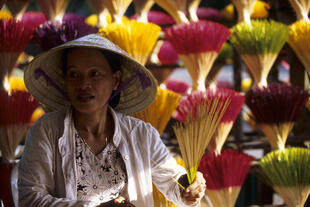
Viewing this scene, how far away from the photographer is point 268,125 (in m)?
1.80

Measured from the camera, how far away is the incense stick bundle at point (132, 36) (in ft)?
5.33

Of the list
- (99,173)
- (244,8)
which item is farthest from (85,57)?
(244,8)

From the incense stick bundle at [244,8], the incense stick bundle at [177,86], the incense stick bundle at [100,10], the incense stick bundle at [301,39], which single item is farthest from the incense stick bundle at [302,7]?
the incense stick bundle at [177,86]

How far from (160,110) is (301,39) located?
685 millimetres

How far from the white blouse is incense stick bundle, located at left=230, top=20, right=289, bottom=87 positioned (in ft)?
2.64

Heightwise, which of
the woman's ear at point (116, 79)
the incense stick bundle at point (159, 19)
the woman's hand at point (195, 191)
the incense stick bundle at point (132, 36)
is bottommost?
the woman's hand at point (195, 191)

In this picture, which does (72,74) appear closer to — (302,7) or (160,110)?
(160,110)

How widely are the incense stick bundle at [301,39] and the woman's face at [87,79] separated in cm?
93

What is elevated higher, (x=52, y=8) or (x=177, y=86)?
(x=52, y=8)

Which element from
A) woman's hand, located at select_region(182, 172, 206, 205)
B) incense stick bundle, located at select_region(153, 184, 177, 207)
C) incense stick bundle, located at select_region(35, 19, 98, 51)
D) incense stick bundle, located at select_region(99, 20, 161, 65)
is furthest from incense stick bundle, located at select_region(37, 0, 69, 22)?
woman's hand, located at select_region(182, 172, 206, 205)

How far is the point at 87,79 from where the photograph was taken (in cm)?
127

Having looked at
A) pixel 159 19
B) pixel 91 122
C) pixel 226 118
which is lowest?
pixel 226 118

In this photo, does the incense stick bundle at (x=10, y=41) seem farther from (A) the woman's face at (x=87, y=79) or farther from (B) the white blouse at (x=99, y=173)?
(B) the white blouse at (x=99, y=173)

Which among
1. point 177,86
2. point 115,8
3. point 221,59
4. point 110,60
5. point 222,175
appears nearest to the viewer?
point 110,60
